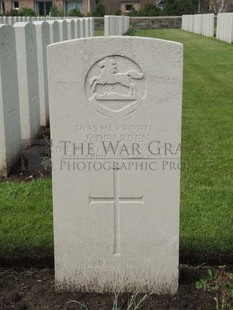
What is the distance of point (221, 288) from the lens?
10.2 ft

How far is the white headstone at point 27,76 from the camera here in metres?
6.39

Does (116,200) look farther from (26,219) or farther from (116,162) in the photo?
(26,219)

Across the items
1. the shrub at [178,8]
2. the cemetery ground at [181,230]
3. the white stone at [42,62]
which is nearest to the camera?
the cemetery ground at [181,230]

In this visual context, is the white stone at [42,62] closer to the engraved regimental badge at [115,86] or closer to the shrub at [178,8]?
the engraved regimental badge at [115,86]

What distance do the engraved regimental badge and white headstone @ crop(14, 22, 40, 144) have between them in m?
3.65

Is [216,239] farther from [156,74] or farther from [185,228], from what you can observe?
[156,74]

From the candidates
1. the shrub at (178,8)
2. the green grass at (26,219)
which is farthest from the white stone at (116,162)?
the shrub at (178,8)

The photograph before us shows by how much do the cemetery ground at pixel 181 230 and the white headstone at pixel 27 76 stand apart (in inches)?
45.1

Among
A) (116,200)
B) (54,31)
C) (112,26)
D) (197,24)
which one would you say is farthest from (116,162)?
(197,24)

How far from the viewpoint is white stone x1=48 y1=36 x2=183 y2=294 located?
292cm

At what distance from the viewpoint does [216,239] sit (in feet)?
12.9

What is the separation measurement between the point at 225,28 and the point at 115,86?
2174 centimetres

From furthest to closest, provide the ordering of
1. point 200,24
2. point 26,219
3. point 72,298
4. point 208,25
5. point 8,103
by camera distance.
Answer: point 200,24 < point 208,25 < point 8,103 < point 26,219 < point 72,298

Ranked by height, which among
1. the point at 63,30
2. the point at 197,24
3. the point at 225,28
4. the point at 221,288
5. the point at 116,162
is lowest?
the point at 221,288
